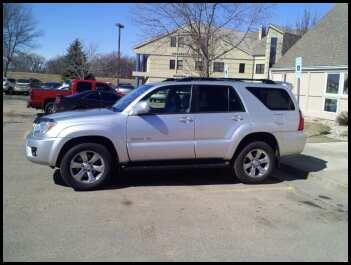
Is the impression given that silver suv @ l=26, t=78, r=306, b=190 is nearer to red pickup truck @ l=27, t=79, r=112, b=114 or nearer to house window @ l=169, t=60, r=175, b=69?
red pickup truck @ l=27, t=79, r=112, b=114

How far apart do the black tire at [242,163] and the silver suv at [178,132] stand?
18 millimetres

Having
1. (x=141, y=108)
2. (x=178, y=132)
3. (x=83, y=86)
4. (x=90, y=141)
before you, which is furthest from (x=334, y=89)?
(x=90, y=141)

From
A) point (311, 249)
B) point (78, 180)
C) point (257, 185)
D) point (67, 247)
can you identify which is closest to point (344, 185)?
point (257, 185)

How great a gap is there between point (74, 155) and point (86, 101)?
1059 centimetres

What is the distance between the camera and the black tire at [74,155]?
667 cm

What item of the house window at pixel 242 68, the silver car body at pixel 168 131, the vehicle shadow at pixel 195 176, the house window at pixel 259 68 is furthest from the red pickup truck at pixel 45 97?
the house window at pixel 242 68

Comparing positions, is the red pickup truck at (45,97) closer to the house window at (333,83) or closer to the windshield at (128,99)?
the house window at (333,83)

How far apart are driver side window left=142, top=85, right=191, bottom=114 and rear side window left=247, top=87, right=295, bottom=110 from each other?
124 centimetres

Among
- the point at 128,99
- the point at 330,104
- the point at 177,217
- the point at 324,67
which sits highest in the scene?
the point at 324,67

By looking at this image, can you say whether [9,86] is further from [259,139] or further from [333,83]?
[259,139]

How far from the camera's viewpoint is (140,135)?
6914 mm

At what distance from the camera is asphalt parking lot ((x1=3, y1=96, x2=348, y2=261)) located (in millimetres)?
4453

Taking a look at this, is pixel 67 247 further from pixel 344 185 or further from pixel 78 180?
pixel 344 185

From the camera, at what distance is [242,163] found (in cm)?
746
